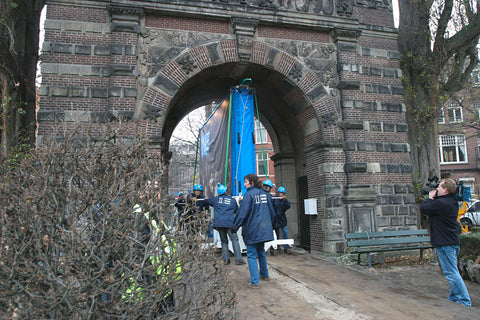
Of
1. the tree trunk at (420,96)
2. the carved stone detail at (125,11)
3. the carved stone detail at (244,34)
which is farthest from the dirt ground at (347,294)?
the carved stone detail at (125,11)

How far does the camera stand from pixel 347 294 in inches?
224

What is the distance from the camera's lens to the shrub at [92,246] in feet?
8.20

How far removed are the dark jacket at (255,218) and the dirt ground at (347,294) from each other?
68 centimetres

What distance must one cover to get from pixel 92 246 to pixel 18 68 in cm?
861

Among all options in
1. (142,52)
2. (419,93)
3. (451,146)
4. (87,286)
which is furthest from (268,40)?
(451,146)

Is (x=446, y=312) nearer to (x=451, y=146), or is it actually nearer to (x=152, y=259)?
(x=152, y=259)

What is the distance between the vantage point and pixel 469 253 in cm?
779

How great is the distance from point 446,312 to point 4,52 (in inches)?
414

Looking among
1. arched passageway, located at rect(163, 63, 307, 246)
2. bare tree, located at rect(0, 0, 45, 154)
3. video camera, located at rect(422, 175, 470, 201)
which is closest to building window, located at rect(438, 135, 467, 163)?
arched passageway, located at rect(163, 63, 307, 246)

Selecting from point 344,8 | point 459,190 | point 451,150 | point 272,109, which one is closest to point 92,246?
point 459,190

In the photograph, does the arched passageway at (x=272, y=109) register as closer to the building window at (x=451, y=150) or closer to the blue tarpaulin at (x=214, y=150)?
the blue tarpaulin at (x=214, y=150)

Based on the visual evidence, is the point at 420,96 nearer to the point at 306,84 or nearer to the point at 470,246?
the point at 306,84

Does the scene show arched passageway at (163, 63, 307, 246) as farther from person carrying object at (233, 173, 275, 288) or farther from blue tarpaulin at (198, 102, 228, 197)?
person carrying object at (233, 173, 275, 288)

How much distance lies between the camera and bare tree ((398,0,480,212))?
39.4 ft
